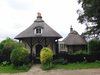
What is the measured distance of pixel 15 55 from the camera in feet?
67.2

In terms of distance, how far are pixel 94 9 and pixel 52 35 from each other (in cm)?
819

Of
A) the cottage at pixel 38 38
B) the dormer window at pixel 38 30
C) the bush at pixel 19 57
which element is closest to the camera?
the bush at pixel 19 57

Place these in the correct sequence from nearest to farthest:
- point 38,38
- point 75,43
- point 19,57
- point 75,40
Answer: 1. point 19,57
2. point 38,38
3. point 75,43
4. point 75,40

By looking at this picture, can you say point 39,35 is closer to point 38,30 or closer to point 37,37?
point 37,37

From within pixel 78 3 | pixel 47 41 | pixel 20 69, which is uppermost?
pixel 78 3

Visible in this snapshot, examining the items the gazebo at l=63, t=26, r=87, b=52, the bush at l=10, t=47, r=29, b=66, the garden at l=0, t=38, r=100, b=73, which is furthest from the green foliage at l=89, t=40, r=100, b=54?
the bush at l=10, t=47, r=29, b=66

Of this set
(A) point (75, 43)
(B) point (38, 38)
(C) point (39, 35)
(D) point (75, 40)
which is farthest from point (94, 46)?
(B) point (38, 38)

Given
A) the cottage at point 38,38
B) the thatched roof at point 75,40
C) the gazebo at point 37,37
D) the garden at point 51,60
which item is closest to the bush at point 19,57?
the garden at point 51,60

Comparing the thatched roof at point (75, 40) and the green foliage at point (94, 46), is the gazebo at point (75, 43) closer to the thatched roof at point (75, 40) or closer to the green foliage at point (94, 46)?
the thatched roof at point (75, 40)

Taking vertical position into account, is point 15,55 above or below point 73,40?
below

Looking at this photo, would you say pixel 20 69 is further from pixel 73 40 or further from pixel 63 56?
pixel 73 40

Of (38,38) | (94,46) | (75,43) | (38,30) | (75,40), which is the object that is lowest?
(94,46)

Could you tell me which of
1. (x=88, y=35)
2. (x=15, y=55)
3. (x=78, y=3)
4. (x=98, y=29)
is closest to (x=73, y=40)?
(x=88, y=35)

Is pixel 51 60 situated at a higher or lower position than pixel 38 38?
lower
